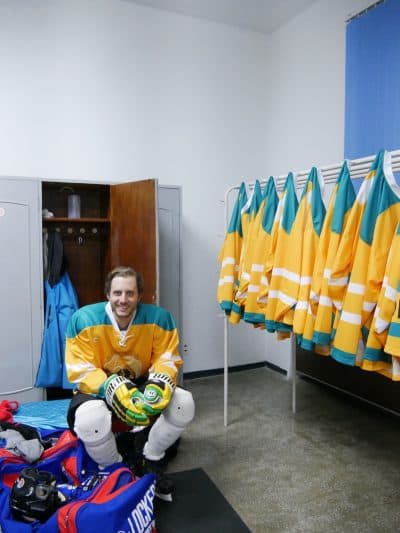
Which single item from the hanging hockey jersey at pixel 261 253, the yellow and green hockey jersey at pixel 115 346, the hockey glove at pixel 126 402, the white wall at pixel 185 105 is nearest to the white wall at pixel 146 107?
the white wall at pixel 185 105

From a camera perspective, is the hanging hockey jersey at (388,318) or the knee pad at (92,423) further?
the knee pad at (92,423)

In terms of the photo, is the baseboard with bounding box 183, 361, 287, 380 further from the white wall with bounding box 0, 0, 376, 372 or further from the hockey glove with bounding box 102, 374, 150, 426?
the hockey glove with bounding box 102, 374, 150, 426

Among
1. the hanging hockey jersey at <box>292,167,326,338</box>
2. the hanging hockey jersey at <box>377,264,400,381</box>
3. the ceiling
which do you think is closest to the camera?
the hanging hockey jersey at <box>377,264,400,381</box>

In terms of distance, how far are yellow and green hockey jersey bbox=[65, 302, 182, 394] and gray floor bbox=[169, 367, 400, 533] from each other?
23.4 inches

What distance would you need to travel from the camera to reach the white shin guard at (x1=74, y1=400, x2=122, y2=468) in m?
1.96

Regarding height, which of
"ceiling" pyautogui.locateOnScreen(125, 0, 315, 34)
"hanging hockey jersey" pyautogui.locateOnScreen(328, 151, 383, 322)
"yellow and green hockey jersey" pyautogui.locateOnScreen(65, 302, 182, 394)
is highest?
"ceiling" pyautogui.locateOnScreen(125, 0, 315, 34)

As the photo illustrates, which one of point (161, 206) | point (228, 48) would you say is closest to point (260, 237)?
point (161, 206)

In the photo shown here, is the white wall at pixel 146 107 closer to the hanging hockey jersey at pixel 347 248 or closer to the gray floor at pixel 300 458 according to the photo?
the gray floor at pixel 300 458

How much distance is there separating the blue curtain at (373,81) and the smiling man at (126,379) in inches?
73.1

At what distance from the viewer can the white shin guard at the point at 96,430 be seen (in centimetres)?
196

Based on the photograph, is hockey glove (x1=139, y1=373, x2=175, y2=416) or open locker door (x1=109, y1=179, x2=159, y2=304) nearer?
hockey glove (x1=139, y1=373, x2=175, y2=416)

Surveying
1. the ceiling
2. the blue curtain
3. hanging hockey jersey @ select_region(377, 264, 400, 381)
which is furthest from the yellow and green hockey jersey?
the ceiling

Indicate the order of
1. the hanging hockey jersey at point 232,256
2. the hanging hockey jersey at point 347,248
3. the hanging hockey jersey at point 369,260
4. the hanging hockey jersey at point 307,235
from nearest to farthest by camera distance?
the hanging hockey jersey at point 369,260, the hanging hockey jersey at point 347,248, the hanging hockey jersey at point 307,235, the hanging hockey jersey at point 232,256

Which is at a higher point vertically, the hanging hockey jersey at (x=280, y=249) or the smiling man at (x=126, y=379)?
the hanging hockey jersey at (x=280, y=249)
